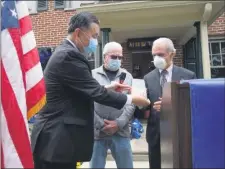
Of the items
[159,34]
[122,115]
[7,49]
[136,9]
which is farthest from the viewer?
[159,34]

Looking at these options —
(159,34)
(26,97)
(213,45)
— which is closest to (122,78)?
(26,97)

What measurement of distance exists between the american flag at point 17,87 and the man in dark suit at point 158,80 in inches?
38.2

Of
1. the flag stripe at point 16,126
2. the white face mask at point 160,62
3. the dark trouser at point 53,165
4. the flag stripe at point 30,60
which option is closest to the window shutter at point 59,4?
the white face mask at point 160,62

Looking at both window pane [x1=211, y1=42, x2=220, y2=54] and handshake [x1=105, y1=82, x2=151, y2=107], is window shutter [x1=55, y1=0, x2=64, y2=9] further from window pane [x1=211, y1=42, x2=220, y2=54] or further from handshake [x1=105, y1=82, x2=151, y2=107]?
handshake [x1=105, y1=82, x2=151, y2=107]

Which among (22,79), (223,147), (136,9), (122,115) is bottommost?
(122,115)

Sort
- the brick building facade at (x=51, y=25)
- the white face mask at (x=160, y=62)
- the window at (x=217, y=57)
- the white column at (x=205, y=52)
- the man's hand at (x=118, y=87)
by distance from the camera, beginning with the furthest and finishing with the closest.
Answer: the brick building facade at (x=51, y=25) → the window at (x=217, y=57) → the white column at (x=205, y=52) → the white face mask at (x=160, y=62) → the man's hand at (x=118, y=87)

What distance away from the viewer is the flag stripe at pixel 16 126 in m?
1.68

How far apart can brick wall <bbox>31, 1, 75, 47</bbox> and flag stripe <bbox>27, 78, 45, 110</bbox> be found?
7.28 m

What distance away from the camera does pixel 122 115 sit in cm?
284

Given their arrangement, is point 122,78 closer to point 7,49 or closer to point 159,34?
point 7,49

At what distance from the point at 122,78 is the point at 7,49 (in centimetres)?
134

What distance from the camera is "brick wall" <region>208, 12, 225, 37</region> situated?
8.09 meters

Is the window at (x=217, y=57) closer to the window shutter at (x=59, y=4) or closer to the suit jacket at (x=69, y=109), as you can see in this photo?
the window shutter at (x=59, y=4)

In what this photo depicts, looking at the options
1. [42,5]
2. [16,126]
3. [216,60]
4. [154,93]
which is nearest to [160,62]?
[154,93]
